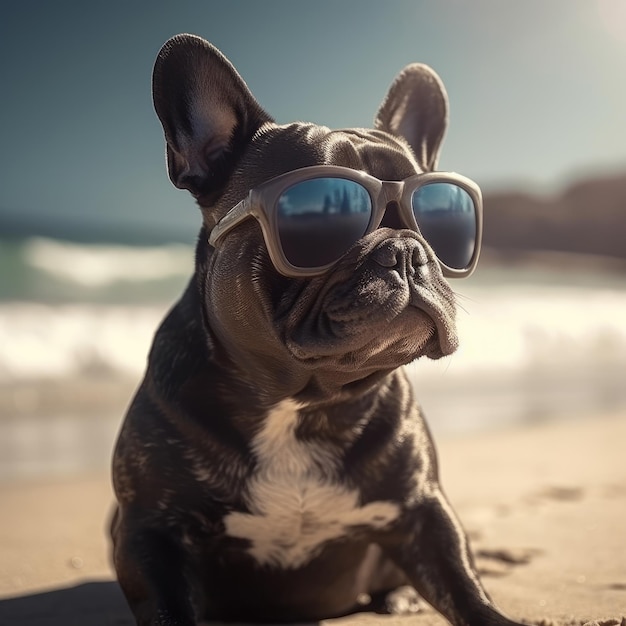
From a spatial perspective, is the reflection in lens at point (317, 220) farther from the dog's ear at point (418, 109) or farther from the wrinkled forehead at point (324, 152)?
the dog's ear at point (418, 109)

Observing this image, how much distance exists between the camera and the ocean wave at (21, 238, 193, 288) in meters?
16.8

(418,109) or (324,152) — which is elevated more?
(418,109)

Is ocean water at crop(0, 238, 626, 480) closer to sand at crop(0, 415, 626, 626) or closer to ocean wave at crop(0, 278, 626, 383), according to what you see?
ocean wave at crop(0, 278, 626, 383)

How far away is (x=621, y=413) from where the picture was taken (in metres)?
7.08

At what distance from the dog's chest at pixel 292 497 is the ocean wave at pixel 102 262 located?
13.2m

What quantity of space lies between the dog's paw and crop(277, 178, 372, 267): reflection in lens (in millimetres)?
1151

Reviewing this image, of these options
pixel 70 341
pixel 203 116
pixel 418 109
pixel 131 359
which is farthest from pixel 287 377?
pixel 70 341

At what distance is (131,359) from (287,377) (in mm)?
7181

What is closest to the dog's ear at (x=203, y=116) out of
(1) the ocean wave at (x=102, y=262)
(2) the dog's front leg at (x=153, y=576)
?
(2) the dog's front leg at (x=153, y=576)

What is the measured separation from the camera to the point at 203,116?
8.07 feet

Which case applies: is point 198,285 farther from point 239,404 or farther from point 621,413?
point 621,413

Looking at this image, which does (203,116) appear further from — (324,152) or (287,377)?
(287,377)

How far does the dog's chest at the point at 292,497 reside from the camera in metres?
2.35

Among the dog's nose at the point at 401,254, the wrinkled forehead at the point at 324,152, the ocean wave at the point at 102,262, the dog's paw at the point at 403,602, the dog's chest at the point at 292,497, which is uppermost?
the wrinkled forehead at the point at 324,152
